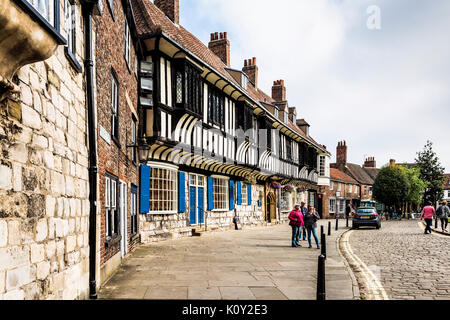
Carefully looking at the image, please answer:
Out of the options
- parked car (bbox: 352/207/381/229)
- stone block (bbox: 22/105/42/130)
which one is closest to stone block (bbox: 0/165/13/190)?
stone block (bbox: 22/105/42/130)

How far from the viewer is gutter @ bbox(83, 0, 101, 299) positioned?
612 centimetres

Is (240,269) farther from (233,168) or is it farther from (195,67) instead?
(233,168)

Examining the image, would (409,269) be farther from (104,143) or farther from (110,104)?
(110,104)

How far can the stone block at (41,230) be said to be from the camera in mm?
4008

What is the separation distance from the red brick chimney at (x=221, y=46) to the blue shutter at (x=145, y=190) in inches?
510

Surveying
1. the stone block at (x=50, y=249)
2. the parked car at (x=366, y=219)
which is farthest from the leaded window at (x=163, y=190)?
the parked car at (x=366, y=219)

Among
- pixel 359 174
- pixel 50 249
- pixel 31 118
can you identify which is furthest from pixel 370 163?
pixel 31 118

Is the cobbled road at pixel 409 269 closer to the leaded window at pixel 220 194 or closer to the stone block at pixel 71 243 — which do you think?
the stone block at pixel 71 243

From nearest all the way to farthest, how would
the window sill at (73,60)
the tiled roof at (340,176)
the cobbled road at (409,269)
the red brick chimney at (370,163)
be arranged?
A: 1. the window sill at (73,60)
2. the cobbled road at (409,269)
3. the tiled roof at (340,176)
4. the red brick chimney at (370,163)

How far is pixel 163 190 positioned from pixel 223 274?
686 centimetres
